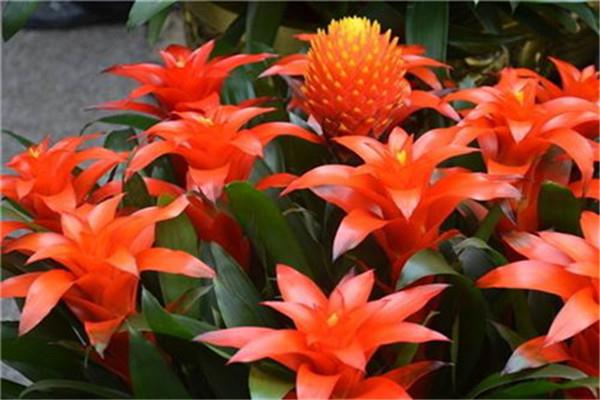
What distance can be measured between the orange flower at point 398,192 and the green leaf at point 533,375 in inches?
4.9

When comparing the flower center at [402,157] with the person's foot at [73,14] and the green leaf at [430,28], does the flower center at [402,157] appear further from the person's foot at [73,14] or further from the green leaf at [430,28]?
the person's foot at [73,14]

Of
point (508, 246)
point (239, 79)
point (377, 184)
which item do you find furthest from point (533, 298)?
point (239, 79)

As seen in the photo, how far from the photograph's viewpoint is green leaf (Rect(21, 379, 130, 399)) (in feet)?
2.42

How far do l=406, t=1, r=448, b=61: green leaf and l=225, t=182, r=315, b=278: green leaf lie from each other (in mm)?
602

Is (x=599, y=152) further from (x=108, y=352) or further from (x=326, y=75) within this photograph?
(x=108, y=352)

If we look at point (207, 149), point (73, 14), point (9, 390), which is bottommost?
point (73, 14)

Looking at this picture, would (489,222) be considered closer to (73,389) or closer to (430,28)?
(73,389)

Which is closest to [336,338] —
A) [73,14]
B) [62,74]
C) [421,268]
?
[421,268]

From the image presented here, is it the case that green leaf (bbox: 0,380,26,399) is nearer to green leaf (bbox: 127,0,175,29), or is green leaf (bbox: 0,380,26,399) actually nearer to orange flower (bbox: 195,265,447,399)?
orange flower (bbox: 195,265,447,399)

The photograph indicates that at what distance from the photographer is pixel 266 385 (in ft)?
2.06

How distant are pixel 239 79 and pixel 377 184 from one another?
0.39 m

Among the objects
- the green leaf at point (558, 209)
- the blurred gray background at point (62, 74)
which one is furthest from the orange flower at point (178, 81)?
the blurred gray background at point (62, 74)

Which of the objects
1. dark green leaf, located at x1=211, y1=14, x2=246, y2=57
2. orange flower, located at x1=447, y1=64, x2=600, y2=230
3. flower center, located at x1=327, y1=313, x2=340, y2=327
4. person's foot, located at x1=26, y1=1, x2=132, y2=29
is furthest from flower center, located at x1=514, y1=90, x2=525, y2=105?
person's foot, located at x1=26, y1=1, x2=132, y2=29

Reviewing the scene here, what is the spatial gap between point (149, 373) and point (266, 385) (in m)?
0.12
